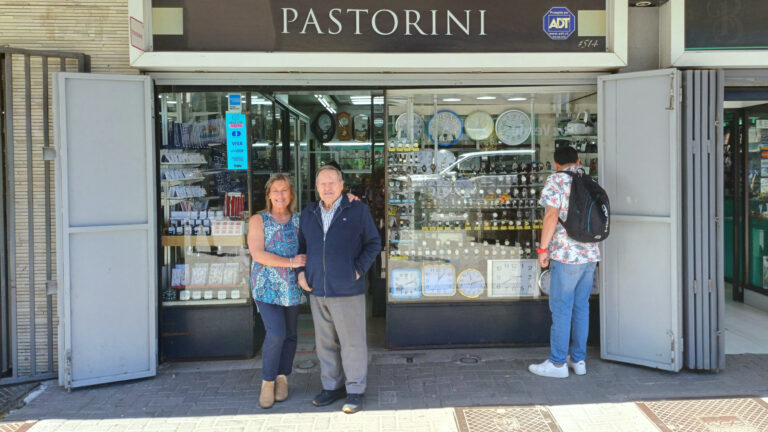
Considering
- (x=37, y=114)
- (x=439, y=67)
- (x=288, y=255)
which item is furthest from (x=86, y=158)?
(x=439, y=67)

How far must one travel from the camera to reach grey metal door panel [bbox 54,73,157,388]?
4.27 meters

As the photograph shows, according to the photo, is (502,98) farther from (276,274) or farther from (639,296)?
(276,274)

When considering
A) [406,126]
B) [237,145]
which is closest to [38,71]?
[237,145]

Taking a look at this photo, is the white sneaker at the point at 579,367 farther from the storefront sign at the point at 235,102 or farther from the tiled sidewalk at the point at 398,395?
the storefront sign at the point at 235,102

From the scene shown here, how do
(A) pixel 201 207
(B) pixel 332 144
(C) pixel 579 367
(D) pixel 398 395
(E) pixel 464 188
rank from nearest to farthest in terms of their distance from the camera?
(D) pixel 398 395 < (C) pixel 579 367 < (A) pixel 201 207 < (E) pixel 464 188 < (B) pixel 332 144

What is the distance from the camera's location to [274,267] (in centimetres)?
395

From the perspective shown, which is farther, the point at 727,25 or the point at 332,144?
the point at 332,144

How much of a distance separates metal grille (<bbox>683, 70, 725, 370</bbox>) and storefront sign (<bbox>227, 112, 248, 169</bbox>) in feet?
12.1

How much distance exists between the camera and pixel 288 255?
3.99 metres

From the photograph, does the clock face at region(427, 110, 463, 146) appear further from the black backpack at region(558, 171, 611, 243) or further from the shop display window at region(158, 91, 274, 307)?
the shop display window at region(158, 91, 274, 307)

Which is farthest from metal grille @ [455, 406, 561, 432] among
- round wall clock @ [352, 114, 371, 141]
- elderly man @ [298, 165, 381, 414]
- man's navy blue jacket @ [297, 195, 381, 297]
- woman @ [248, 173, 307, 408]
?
round wall clock @ [352, 114, 371, 141]

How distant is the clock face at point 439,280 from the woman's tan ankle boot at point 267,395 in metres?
1.87

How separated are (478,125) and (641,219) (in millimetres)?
1831

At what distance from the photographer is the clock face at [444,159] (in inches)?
221
